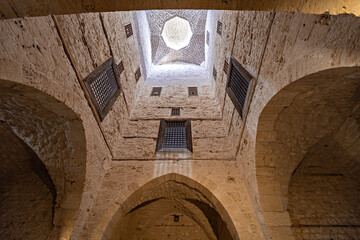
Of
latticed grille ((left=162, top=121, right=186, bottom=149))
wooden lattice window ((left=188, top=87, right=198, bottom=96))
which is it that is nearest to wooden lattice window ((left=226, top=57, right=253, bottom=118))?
latticed grille ((left=162, top=121, right=186, bottom=149))

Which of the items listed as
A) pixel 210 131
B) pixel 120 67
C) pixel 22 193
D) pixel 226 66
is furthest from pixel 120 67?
pixel 22 193

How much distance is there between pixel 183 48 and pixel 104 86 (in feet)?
28.0

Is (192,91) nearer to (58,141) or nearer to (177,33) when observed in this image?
(58,141)

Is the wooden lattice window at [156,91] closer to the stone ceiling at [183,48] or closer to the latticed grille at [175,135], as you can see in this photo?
the latticed grille at [175,135]

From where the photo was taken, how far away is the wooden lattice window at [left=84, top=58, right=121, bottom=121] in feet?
12.7

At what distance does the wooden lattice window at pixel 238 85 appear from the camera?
4031 millimetres

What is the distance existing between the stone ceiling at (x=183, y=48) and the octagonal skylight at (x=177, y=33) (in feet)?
0.82

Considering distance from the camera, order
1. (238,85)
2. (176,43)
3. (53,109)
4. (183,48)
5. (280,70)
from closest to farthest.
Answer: (280,70), (53,109), (238,85), (183,48), (176,43)

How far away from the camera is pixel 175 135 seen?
5.71 m

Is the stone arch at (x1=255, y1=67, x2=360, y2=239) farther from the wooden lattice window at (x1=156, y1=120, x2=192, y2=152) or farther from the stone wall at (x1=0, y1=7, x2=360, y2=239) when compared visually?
the wooden lattice window at (x1=156, y1=120, x2=192, y2=152)

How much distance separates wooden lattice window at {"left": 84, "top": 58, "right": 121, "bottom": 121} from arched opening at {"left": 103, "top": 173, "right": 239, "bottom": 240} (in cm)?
221

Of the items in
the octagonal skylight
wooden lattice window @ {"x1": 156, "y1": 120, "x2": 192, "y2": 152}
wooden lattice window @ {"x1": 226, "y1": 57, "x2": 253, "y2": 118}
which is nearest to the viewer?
wooden lattice window @ {"x1": 226, "y1": 57, "x2": 253, "y2": 118}

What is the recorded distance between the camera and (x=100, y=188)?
4.17 meters

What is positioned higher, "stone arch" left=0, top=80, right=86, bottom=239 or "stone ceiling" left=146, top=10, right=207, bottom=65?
"stone ceiling" left=146, top=10, right=207, bottom=65
